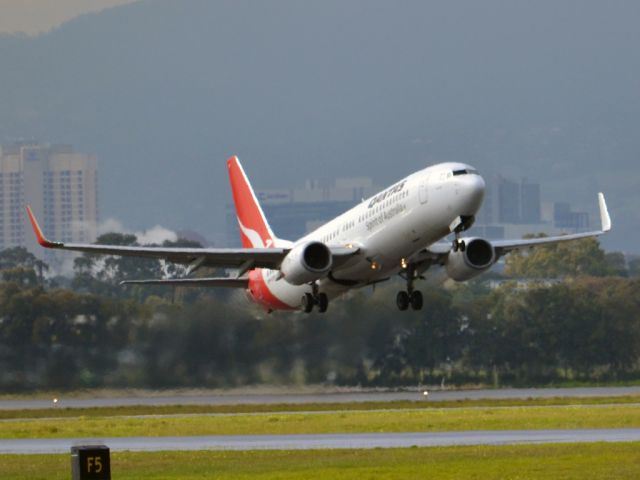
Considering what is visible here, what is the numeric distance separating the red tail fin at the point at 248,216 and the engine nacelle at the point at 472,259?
12585mm

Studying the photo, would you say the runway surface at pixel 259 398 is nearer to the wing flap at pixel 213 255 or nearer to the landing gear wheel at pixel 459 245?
the wing flap at pixel 213 255

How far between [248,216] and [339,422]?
56.5 feet

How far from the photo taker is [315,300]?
57344mm

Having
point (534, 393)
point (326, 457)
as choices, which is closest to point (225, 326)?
point (534, 393)

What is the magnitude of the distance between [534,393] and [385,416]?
1925 cm

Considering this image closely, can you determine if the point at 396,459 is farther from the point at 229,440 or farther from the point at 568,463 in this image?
the point at 229,440

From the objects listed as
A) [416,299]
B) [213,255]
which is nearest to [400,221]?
[416,299]

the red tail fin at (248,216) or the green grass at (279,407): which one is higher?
the red tail fin at (248,216)

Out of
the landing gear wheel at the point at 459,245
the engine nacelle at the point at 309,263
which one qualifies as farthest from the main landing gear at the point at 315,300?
the landing gear wheel at the point at 459,245

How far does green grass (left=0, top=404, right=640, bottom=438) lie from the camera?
5272 centimetres

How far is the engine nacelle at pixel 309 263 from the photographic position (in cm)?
5453

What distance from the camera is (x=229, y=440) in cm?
4891

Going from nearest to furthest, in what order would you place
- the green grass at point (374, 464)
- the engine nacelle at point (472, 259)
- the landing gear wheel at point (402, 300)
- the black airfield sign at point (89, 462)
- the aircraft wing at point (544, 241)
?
the black airfield sign at point (89, 462) → the green grass at point (374, 464) → the engine nacelle at point (472, 259) → the landing gear wheel at point (402, 300) → the aircraft wing at point (544, 241)

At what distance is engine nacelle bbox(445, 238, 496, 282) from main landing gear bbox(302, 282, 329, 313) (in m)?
4.50
